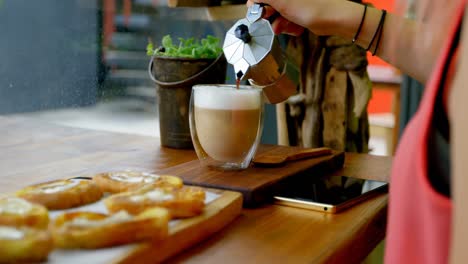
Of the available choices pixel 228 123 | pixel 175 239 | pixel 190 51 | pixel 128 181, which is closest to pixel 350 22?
pixel 228 123

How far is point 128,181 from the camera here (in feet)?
3.47

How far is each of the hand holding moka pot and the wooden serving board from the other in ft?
1.02

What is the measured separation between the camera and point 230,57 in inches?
51.1

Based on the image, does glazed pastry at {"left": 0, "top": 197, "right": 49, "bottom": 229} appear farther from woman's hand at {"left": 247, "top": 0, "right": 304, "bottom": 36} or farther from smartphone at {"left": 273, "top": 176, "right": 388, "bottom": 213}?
woman's hand at {"left": 247, "top": 0, "right": 304, "bottom": 36}


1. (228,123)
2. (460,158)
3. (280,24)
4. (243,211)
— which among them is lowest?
(243,211)

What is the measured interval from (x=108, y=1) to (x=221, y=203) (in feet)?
3.83

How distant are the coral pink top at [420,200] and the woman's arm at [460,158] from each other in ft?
0.26

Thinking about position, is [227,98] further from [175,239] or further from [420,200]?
[420,200]

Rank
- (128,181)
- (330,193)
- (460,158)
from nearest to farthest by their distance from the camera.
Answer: (460,158) → (128,181) → (330,193)

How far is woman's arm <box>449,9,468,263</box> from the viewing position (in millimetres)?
495

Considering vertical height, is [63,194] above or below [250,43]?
below

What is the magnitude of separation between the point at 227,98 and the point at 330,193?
0.98 ft

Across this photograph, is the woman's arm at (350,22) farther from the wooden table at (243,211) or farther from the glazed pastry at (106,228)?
the glazed pastry at (106,228)

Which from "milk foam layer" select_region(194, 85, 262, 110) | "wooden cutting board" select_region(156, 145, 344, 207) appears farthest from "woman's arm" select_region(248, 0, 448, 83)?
"wooden cutting board" select_region(156, 145, 344, 207)
